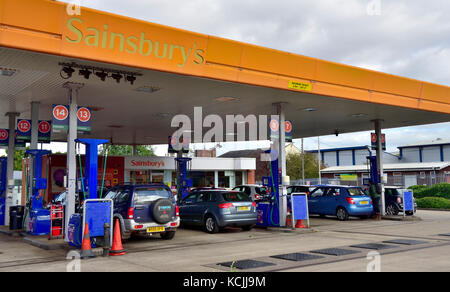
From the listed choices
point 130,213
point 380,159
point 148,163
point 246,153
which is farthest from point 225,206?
point 246,153

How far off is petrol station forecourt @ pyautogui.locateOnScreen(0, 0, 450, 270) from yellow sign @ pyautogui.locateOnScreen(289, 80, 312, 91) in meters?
0.03

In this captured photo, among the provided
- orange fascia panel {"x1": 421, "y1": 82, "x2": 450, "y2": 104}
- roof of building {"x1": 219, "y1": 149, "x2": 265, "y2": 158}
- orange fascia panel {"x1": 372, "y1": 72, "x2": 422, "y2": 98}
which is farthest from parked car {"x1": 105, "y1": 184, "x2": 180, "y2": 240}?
roof of building {"x1": 219, "y1": 149, "x2": 265, "y2": 158}

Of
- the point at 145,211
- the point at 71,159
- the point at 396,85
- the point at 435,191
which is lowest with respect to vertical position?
the point at 145,211

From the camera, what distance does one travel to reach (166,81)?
11312 mm

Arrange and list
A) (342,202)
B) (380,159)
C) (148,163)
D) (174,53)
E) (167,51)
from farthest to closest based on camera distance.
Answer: (148,163) → (380,159) → (342,202) → (174,53) → (167,51)

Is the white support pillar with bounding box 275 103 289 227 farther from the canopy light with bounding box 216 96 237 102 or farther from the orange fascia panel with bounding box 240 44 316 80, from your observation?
the orange fascia panel with bounding box 240 44 316 80

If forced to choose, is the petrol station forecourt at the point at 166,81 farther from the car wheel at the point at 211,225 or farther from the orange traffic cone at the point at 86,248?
the car wheel at the point at 211,225

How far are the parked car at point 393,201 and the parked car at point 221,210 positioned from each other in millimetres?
8168

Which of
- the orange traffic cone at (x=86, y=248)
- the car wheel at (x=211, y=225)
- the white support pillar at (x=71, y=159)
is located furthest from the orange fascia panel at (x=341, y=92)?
the orange traffic cone at (x=86, y=248)

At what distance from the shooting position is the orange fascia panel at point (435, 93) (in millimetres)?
15375

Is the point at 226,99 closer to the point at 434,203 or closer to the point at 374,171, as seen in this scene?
the point at 374,171

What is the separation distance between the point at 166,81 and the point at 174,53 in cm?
155

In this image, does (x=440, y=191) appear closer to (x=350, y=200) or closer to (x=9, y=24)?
(x=350, y=200)

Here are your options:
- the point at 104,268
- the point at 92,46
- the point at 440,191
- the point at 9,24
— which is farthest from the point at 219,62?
the point at 440,191
